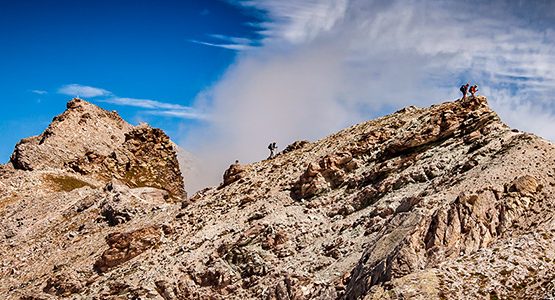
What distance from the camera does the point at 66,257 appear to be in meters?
62.2

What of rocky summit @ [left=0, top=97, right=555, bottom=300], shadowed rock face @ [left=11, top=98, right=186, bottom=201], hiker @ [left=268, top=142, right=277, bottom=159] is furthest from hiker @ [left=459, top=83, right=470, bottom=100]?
shadowed rock face @ [left=11, top=98, right=186, bottom=201]

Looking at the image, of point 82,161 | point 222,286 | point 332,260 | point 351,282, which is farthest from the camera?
point 82,161

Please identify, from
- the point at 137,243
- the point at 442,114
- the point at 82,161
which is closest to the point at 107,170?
the point at 82,161

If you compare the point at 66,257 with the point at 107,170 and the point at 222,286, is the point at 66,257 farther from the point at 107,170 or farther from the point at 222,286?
the point at 107,170

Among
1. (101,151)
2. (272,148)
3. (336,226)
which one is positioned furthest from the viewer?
(101,151)

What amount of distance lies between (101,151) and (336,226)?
77.9m

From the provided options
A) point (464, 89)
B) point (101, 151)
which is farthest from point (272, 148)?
point (101, 151)

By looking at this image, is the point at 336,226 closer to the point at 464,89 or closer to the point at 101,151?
the point at 464,89

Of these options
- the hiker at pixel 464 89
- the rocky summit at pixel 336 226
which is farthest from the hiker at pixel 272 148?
the hiker at pixel 464 89

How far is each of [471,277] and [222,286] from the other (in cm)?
2243

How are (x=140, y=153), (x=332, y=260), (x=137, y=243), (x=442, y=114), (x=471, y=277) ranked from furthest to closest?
(x=140, y=153)
(x=137, y=243)
(x=442, y=114)
(x=332, y=260)
(x=471, y=277)

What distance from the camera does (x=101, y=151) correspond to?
112m

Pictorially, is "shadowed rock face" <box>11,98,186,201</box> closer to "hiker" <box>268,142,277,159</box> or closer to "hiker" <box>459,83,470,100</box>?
"hiker" <box>268,142,277,159</box>

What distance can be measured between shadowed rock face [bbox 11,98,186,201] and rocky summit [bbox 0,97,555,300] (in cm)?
1844
